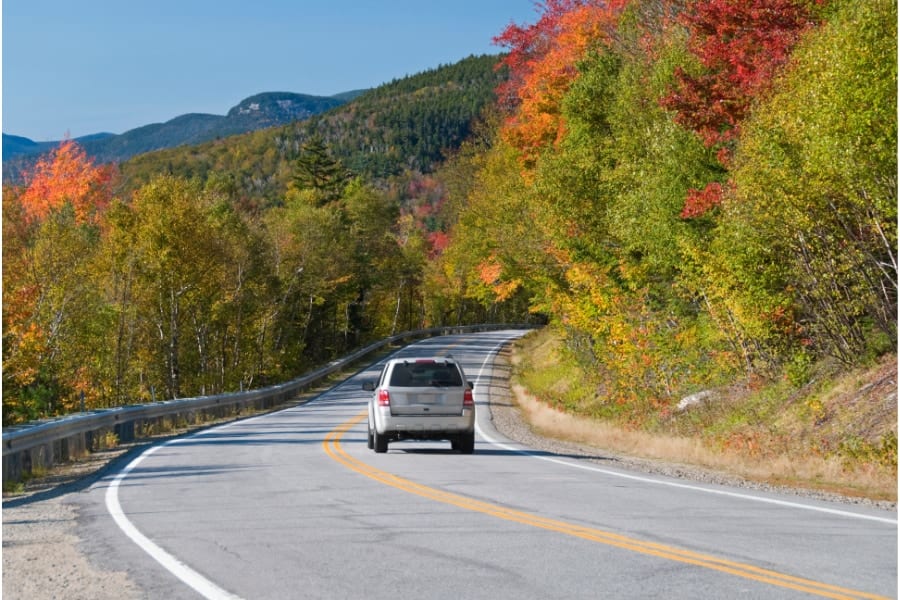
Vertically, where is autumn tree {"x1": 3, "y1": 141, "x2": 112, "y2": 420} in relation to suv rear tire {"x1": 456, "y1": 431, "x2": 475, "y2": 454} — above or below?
above

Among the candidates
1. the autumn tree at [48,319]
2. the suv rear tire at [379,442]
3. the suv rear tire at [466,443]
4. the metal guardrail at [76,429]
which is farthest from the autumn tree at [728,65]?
the autumn tree at [48,319]

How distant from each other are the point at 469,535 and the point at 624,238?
23842mm

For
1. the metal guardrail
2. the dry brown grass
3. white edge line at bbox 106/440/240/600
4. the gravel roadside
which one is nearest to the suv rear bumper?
the gravel roadside

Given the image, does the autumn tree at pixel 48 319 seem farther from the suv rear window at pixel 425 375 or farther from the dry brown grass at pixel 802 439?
the dry brown grass at pixel 802 439

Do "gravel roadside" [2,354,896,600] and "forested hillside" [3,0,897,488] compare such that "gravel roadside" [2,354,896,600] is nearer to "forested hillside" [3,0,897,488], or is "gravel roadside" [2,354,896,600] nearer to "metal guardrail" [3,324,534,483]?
"metal guardrail" [3,324,534,483]

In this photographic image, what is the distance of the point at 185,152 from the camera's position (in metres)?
187

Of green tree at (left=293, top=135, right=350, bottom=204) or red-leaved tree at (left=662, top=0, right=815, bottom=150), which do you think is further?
green tree at (left=293, top=135, right=350, bottom=204)

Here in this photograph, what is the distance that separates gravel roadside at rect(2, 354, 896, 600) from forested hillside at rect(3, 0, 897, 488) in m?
5.47

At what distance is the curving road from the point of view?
7.18 meters

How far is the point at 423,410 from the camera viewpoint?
781 inches

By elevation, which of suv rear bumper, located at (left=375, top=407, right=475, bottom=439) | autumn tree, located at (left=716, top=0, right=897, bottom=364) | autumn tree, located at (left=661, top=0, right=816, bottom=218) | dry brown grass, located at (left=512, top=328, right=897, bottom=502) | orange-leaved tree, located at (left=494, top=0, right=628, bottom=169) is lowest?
dry brown grass, located at (left=512, top=328, right=897, bottom=502)

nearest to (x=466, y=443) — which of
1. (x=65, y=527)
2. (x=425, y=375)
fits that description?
(x=425, y=375)

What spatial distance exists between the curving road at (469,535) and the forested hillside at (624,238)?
23.0 ft

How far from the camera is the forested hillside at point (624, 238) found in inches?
761
